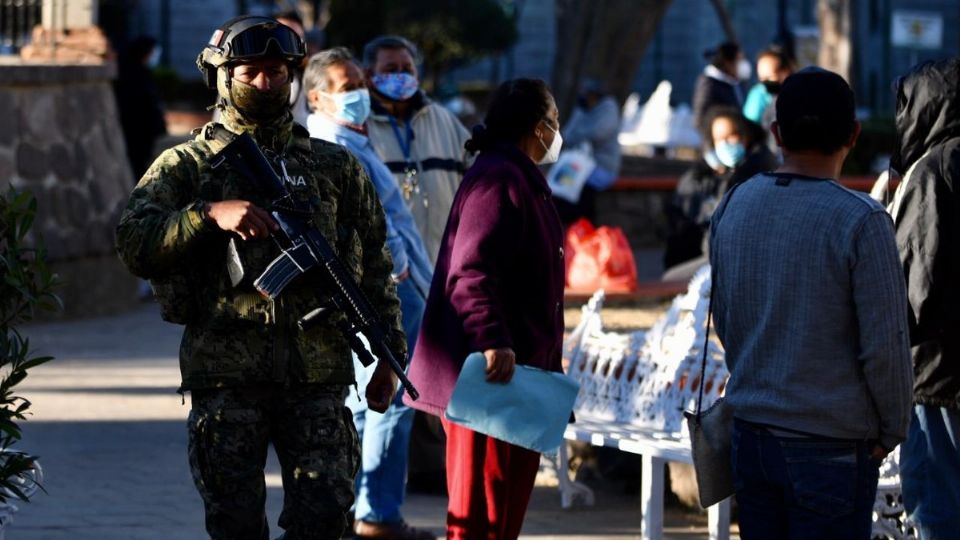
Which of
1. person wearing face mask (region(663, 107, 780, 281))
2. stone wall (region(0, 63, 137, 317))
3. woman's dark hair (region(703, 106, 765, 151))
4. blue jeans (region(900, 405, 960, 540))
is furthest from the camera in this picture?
stone wall (region(0, 63, 137, 317))

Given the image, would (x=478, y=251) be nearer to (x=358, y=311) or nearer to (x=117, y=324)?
(x=358, y=311)

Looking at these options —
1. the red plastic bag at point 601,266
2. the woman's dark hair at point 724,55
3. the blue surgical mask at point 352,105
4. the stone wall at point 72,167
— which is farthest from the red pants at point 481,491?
the woman's dark hair at point 724,55

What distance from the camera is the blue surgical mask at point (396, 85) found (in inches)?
279

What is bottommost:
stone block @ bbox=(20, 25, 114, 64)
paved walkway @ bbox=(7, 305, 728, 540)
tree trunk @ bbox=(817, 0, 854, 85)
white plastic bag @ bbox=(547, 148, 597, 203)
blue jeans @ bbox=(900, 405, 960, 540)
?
paved walkway @ bbox=(7, 305, 728, 540)

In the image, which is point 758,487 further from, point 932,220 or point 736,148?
point 736,148

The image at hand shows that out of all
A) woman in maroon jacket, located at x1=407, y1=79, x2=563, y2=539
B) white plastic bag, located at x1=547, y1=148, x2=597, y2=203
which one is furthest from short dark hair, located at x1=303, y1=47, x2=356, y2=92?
white plastic bag, located at x1=547, y1=148, x2=597, y2=203

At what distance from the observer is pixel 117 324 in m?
12.3

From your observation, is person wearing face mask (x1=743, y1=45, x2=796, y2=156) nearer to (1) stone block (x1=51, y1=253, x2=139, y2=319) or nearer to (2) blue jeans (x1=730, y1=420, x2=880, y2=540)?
(1) stone block (x1=51, y1=253, x2=139, y2=319)

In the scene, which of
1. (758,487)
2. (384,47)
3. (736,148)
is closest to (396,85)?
(384,47)

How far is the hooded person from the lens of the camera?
16.5ft

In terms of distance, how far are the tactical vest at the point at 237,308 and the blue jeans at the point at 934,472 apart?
5.75 feet

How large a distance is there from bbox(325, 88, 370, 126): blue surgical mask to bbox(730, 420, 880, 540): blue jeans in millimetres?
2518

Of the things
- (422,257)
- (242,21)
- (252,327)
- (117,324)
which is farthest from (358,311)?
(117,324)

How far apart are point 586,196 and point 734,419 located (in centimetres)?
1058
